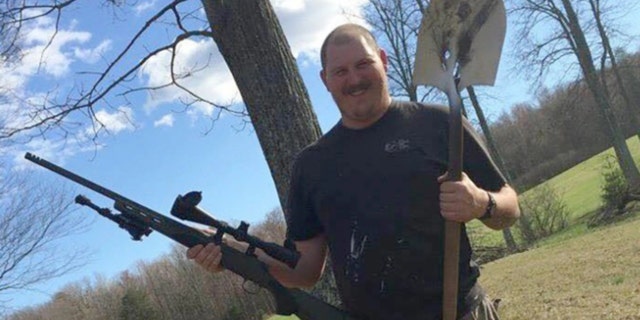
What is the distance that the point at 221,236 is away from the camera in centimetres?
268

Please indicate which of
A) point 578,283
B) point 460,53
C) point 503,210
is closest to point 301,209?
point 503,210

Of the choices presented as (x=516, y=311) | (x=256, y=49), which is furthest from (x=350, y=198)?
(x=516, y=311)

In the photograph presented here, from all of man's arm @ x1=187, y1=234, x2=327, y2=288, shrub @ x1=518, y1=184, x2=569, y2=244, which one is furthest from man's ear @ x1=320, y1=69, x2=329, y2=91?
shrub @ x1=518, y1=184, x2=569, y2=244

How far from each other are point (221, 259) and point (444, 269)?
38.5 inches

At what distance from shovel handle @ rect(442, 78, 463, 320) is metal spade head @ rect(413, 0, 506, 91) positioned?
0.08m

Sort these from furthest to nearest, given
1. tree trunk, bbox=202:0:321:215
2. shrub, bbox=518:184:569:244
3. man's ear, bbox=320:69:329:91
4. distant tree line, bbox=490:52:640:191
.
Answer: distant tree line, bbox=490:52:640:191
shrub, bbox=518:184:569:244
tree trunk, bbox=202:0:321:215
man's ear, bbox=320:69:329:91

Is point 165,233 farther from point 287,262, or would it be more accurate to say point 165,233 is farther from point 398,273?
point 398,273

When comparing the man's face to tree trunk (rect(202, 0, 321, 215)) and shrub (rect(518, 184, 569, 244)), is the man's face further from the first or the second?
shrub (rect(518, 184, 569, 244))

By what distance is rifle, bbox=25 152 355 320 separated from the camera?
8.48 feet

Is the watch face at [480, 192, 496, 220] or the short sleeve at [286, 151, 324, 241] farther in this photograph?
the short sleeve at [286, 151, 324, 241]

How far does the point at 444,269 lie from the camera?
7.39 ft

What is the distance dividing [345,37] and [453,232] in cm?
93

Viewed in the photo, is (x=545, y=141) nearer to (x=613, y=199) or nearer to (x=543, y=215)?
(x=543, y=215)

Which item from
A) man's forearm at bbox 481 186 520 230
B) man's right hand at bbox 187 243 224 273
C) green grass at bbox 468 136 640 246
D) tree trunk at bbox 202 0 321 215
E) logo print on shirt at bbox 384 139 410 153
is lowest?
green grass at bbox 468 136 640 246
